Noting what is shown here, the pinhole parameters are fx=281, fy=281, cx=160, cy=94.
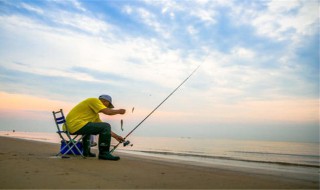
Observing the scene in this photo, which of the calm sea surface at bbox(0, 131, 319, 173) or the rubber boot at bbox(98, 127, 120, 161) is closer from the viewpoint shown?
the rubber boot at bbox(98, 127, 120, 161)

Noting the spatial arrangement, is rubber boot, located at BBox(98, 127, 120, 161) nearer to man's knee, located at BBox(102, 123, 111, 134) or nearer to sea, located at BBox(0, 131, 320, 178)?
man's knee, located at BBox(102, 123, 111, 134)

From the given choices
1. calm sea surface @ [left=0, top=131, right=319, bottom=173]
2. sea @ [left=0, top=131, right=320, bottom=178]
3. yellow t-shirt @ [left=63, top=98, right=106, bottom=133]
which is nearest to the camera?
yellow t-shirt @ [left=63, top=98, right=106, bottom=133]

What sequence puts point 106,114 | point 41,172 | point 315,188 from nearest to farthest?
point 315,188 < point 41,172 < point 106,114

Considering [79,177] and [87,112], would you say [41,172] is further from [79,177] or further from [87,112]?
[87,112]

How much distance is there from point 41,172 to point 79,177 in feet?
2.39

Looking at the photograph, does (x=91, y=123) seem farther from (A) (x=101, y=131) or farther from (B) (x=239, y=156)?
(B) (x=239, y=156)

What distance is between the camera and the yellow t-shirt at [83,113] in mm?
6250

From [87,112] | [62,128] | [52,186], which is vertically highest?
[87,112]

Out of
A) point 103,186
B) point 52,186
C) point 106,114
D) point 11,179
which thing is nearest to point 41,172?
point 11,179

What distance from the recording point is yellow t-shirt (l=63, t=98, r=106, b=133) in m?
6.25

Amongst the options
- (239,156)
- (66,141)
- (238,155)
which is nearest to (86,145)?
(66,141)

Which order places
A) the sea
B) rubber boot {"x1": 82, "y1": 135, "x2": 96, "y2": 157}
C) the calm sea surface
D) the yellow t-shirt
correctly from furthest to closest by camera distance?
the calm sea surface
the sea
rubber boot {"x1": 82, "y1": 135, "x2": 96, "y2": 157}
the yellow t-shirt

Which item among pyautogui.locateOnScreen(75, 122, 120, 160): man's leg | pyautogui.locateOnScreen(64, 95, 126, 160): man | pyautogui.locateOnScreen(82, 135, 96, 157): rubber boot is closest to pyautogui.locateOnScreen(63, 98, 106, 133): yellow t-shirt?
pyautogui.locateOnScreen(64, 95, 126, 160): man

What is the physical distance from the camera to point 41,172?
167 inches
